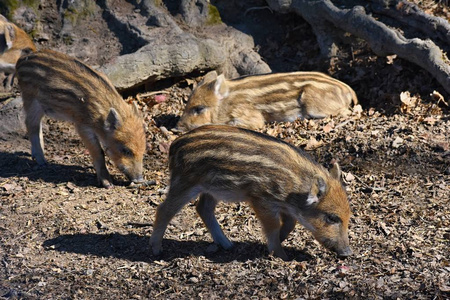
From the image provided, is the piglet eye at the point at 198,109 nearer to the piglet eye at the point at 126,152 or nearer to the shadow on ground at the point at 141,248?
the piglet eye at the point at 126,152

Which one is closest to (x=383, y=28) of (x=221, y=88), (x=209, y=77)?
(x=221, y=88)

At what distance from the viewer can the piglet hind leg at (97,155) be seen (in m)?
6.90

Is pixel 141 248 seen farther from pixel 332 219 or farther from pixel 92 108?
pixel 92 108

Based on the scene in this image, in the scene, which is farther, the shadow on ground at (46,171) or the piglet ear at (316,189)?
the shadow on ground at (46,171)

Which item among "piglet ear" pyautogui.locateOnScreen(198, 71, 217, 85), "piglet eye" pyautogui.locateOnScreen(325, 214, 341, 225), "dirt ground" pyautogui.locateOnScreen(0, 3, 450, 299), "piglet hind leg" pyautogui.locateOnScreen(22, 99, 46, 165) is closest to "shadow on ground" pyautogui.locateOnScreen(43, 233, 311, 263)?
"dirt ground" pyautogui.locateOnScreen(0, 3, 450, 299)

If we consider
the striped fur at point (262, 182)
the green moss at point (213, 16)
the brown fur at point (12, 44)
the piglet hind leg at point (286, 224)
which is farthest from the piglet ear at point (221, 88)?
the piglet hind leg at point (286, 224)

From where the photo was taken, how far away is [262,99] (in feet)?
28.1

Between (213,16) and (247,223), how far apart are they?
15.4 ft

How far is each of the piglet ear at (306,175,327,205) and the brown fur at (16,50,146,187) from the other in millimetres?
2410

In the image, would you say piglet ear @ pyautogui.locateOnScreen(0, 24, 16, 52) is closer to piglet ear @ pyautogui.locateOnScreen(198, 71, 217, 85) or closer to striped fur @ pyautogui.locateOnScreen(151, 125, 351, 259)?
piglet ear @ pyautogui.locateOnScreen(198, 71, 217, 85)

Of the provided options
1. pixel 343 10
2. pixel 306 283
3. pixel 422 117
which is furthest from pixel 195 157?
pixel 343 10

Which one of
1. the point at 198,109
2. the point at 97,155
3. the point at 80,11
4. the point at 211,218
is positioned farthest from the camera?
the point at 80,11

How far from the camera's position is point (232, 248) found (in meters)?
5.53

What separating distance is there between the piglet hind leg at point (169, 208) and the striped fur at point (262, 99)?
10.3ft
